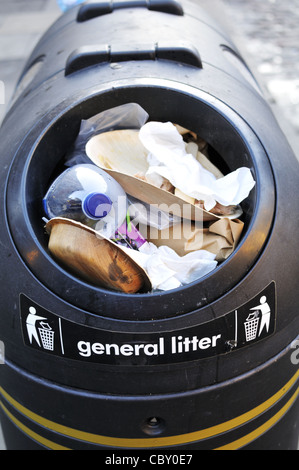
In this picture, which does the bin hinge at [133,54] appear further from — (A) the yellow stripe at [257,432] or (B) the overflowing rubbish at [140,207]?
(A) the yellow stripe at [257,432]

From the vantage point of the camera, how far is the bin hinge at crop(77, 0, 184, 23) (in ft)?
8.14

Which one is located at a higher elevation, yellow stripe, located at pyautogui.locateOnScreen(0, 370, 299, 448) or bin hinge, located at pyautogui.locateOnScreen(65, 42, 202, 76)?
bin hinge, located at pyautogui.locateOnScreen(65, 42, 202, 76)

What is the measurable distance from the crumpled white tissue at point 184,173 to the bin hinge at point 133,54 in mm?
289

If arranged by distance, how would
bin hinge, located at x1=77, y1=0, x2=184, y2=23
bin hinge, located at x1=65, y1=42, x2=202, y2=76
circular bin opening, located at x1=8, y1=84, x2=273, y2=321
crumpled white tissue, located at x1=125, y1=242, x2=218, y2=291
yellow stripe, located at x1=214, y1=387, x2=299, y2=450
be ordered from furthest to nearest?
1. bin hinge, located at x1=77, y1=0, x2=184, y2=23
2. bin hinge, located at x1=65, y1=42, x2=202, y2=76
3. yellow stripe, located at x1=214, y1=387, x2=299, y2=450
4. crumpled white tissue, located at x1=125, y1=242, x2=218, y2=291
5. circular bin opening, located at x1=8, y1=84, x2=273, y2=321

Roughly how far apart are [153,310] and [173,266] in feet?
0.67

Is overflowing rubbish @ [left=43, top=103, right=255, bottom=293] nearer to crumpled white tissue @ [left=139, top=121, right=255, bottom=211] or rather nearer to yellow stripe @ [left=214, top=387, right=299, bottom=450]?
crumpled white tissue @ [left=139, top=121, right=255, bottom=211]

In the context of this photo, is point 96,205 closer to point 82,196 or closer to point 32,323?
point 82,196

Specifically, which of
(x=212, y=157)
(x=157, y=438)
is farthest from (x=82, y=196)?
(x=157, y=438)

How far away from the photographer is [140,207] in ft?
5.86

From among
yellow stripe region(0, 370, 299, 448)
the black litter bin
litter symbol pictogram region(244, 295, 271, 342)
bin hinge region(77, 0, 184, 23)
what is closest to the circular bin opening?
the black litter bin

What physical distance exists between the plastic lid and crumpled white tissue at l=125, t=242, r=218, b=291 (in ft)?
0.45

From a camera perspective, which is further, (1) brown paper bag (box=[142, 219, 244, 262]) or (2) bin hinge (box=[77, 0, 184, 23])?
(2) bin hinge (box=[77, 0, 184, 23])

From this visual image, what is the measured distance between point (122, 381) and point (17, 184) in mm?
658
